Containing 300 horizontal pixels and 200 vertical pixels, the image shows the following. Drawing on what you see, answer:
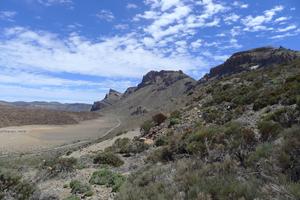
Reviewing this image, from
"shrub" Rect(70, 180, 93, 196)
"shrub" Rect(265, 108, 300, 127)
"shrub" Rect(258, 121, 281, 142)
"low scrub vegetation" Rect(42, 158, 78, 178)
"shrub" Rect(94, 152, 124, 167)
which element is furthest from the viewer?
"shrub" Rect(94, 152, 124, 167)

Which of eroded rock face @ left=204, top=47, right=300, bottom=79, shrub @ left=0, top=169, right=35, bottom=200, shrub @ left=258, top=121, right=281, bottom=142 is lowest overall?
shrub @ left=0, top=169, right=35, bottom=200

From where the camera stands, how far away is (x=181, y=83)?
618 ft

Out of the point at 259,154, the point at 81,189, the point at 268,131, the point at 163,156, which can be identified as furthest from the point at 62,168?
the point at 259,154

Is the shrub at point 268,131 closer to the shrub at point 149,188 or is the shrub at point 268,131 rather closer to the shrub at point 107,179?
the shrub at point 149,188

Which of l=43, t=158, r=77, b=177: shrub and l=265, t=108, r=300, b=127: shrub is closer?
l=265, t=108, r=300, b=127: shrub

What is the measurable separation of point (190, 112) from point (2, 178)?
2092cm

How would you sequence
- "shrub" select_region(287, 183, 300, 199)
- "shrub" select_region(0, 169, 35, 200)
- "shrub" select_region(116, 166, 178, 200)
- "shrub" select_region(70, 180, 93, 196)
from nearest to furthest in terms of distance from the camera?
1. "shrub" select_region(287, 183, 300, 199)
2. "shrub" select_region(116, 166, 178, 200)
3. "shrub" select_region(0, 169, 35, 200)
4. "shrub" select_region(70, 180, 93, 196)

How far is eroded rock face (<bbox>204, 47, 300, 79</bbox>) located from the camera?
94.3 m

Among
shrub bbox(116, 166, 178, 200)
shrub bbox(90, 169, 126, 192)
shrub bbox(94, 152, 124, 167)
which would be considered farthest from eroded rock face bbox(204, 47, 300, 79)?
shrub bbox(116, 166, 178, 200)

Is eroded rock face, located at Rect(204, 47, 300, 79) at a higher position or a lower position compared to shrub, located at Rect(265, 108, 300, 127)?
higher

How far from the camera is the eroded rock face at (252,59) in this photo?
94312mm

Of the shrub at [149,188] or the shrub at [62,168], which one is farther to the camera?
the shrub at [62,168]

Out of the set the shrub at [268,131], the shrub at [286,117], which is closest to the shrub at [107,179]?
the shrub at [268,131]

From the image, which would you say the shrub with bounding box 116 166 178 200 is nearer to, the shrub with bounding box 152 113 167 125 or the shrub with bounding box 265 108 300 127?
the shrub with bounding box 265 108 300 127
